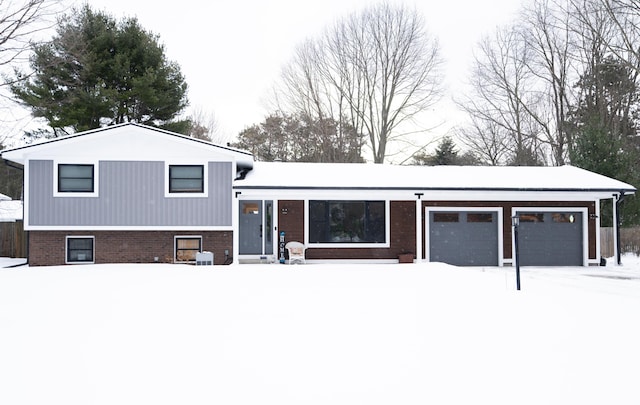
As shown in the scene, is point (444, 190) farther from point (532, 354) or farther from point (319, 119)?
point (319, 119)

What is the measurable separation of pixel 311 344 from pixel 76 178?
12792 millimetres

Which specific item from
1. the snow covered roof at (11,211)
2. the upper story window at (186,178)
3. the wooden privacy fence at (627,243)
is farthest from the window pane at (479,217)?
the snow covered roof at (11,211)

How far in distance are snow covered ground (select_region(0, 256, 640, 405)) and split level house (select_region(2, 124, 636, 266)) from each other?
6796 mm

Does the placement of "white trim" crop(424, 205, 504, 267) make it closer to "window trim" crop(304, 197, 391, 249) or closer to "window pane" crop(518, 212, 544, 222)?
"window pane" crop(518, 212, 544, 222)

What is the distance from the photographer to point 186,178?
15.7m

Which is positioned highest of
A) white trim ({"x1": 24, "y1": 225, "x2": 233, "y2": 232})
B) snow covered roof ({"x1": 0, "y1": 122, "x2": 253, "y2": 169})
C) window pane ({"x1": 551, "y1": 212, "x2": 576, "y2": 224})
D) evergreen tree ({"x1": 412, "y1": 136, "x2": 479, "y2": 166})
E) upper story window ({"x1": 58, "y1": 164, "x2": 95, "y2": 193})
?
evergreen tree ({"x1": 412, "y1": 136, "x2": 479, "y2": 166})

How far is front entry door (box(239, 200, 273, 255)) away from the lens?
1673cm

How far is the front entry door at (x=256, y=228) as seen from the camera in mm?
16734

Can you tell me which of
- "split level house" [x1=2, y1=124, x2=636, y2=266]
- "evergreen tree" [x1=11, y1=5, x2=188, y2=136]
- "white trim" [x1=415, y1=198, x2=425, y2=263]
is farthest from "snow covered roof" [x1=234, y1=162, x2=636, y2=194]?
"evergreen tree" [x1=11, y1=5, x2=188, y2=136]

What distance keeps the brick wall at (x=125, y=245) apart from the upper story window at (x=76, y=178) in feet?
4.60

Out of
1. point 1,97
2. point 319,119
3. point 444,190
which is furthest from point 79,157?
point 319,119

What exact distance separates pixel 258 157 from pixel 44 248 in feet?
64.6

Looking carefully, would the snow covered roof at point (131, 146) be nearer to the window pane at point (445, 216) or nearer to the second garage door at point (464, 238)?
the window pane at point (445, 216)

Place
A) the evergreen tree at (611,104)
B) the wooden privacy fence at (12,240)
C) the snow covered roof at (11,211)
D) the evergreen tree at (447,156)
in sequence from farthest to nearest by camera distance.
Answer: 1. the evergreen tree at (447,156)
2. the evergreen tree at (611,104)
3. the snow covered roof at (11,211)
4. the wooden privacy fence at (12,240)
